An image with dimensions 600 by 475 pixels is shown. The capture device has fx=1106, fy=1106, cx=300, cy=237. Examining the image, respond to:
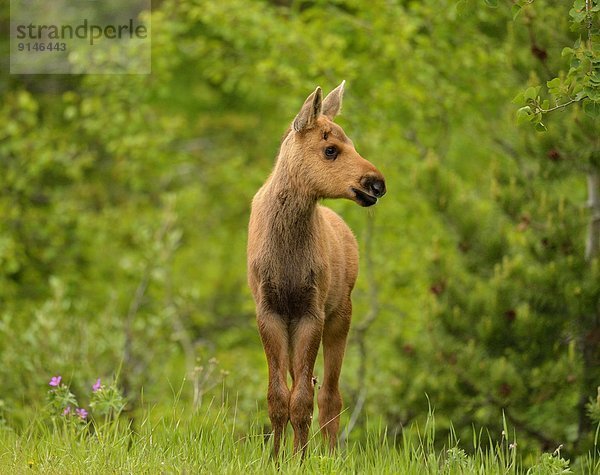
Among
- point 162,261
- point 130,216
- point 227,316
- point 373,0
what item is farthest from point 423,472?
point 227,316

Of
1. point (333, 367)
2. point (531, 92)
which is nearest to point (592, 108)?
point (531, 92)

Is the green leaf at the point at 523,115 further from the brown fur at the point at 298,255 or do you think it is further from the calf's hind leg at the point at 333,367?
the calf's hind leg at the point at 333,367

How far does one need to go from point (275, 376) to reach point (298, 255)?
72 centimetres

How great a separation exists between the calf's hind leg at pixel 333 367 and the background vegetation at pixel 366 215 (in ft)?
1.38

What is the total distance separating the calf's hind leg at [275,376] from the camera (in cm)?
642

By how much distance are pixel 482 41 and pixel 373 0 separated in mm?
2092

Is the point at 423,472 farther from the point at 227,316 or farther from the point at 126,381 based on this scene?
the point at 227,316

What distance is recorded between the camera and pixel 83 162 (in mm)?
15477

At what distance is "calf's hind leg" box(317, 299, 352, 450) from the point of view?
7.04 m

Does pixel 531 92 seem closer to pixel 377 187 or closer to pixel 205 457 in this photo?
pixel 377 187

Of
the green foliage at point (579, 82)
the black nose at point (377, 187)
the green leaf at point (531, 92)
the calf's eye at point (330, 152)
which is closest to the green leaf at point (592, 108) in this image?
the green foliage at point (579, 82)

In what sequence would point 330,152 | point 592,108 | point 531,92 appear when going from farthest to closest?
point 330,152
point 592,108
point 531,92

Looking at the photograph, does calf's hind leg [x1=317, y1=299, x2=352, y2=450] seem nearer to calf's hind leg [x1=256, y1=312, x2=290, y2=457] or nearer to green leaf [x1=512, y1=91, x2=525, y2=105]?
calf's hind leg [x1=256, y1=312, x2=290, y2=457]

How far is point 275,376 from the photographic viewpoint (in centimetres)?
643
